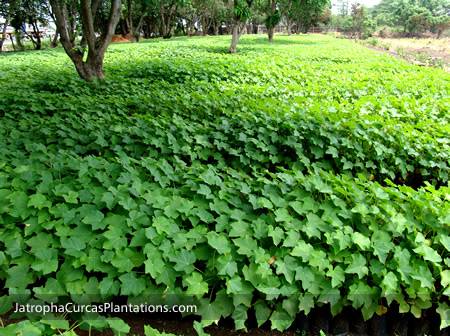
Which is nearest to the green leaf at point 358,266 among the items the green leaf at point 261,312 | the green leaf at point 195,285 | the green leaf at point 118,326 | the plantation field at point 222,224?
the plantation field at point 222,224

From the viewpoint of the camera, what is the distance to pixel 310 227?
8.76ft

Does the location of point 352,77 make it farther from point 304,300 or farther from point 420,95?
point 304,300

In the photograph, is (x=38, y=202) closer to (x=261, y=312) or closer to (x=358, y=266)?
(x=261, y=312)

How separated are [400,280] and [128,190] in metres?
1.98

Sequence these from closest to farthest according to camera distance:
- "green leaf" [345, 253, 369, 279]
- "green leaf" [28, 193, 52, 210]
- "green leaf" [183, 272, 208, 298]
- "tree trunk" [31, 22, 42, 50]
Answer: "green leaf" [183, 272, 208, 298] → "green leaf" [345, 253, 369, 279] → "green leaf" [28, 193, 52, 210] → "tree trunk" [31, 22, 42, 50]

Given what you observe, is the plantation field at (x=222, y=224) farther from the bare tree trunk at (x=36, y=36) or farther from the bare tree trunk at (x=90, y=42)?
the bare tree trunk at (x=36, y=36)

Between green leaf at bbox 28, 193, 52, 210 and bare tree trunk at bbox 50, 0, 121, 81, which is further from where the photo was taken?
bare tree trunk at bbox 50, 0, 121, 81

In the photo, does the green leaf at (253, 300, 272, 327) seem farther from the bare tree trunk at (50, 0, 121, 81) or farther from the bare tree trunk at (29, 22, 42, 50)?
the bare tree trunk at (29, 22, 42, 50)

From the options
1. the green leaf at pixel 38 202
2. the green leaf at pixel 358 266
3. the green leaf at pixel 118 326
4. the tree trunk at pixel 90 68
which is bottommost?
the green leaf at pixel 358 266

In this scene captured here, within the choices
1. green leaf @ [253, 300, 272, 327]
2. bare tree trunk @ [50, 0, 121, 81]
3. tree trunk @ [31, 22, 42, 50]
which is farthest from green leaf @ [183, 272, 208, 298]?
tree trunk @ [31, 22, 42, 50]

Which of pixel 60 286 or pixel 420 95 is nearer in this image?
pixel 60 286

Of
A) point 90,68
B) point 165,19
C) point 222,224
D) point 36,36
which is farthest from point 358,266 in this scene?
point 165,19

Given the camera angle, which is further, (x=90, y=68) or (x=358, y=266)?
(x=90, y=68)

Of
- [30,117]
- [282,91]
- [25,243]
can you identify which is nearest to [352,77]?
[282,91]
